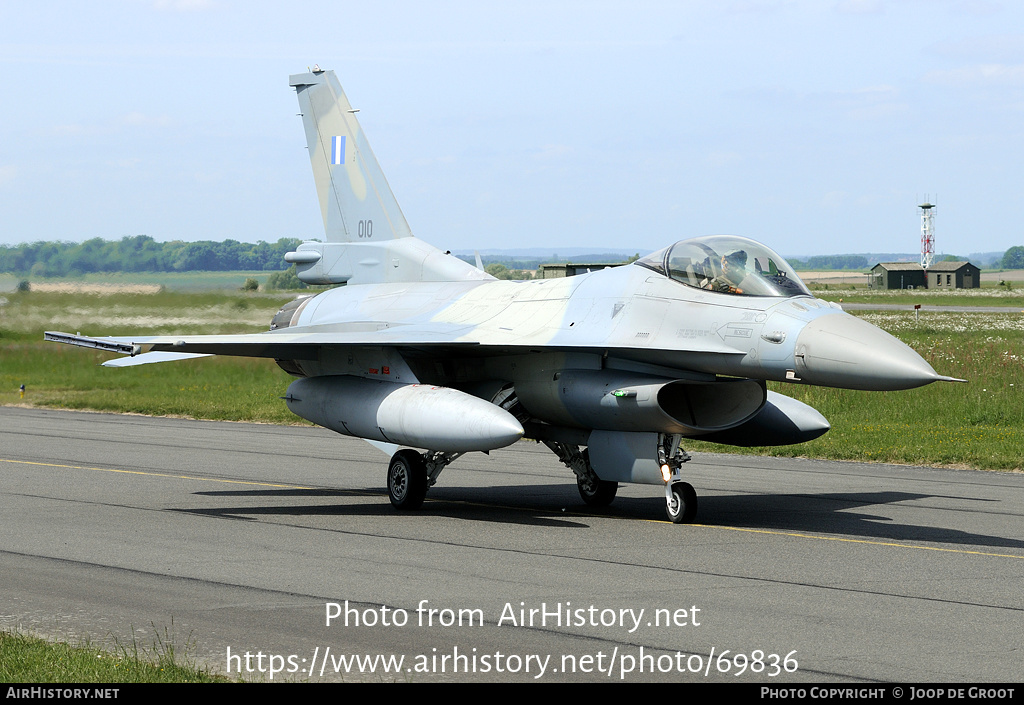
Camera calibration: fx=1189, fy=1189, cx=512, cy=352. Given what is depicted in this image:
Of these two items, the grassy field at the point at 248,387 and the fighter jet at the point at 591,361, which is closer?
the fighter jet at the point at 591,361

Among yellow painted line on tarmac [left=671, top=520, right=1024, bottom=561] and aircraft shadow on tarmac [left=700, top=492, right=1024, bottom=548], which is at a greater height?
yellow painted line on tarmac [left=671, top=520, right=1024, bottom=561]

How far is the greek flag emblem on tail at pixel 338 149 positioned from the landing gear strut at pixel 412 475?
220 inches

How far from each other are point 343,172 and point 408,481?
19.4ft

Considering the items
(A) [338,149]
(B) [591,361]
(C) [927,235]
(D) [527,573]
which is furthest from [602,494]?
(C) [927,235]

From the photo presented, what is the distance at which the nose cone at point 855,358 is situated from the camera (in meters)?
10.2

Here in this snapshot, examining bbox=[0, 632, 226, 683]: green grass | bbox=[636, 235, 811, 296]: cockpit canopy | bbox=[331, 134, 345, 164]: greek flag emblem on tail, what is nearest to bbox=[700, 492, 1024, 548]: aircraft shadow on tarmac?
bbox=[636, 235, 811, 296]: cockpit canopy

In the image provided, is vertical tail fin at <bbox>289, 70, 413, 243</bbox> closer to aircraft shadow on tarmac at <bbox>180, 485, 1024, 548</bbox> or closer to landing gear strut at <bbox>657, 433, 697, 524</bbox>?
aircraft shadow on tarmac at <bbox>180, 485, 1024, 548</bbox>

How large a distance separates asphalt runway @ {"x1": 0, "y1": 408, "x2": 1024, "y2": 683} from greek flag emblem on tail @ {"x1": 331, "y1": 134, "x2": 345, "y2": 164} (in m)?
4.59

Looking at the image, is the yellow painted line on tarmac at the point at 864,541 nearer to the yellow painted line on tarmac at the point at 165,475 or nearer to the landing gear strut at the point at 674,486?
the landing gear strut at the point at 674,486

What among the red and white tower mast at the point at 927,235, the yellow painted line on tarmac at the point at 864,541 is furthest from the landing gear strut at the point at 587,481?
the red and white tower mast at the point at 927,235

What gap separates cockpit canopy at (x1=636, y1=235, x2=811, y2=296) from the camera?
1166 centimetres

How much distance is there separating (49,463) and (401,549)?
9088 mm
